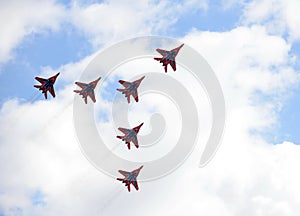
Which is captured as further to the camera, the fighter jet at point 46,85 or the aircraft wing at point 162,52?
the fighter jet at point 46,85

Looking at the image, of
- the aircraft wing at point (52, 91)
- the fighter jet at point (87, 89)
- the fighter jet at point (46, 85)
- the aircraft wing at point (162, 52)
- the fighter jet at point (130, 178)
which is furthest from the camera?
the aircraft wing at point (52, 91)

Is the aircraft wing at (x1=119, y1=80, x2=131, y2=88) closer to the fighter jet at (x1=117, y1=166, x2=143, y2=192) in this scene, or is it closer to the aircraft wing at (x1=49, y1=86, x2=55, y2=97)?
the aircraft wing at (x1=49, y1=86, x2=55, y2=97)

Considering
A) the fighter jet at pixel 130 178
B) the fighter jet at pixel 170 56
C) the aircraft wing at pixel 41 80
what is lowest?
the fighter jet at pixel 130 178

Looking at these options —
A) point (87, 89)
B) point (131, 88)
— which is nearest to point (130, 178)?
point (131, 88)

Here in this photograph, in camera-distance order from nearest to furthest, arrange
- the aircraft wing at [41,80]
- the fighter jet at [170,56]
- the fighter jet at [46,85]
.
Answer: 1. the fighter jet at [170,56]
2. the aircraft wing at [41,80]
3. the fighter jet at [46,85]

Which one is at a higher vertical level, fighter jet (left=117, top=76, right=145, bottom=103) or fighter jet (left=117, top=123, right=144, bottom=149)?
fighter jet (left=117, top=76, right=145, bottom=103)

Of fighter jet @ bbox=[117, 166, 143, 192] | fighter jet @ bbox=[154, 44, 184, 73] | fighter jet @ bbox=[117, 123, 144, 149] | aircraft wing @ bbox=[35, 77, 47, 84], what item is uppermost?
fighter jet @ bbox=[154, 44, 184, 73]

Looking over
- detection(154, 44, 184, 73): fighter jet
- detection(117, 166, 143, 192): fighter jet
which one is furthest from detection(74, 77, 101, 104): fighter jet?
detection(117, 166, 143, 192): fighter jet

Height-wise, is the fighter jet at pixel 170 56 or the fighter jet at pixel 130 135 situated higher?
the fighter jet at pixel 170 56

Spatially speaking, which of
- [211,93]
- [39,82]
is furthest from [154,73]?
[39,82]

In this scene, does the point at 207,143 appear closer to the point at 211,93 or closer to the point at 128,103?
the point at 211,93

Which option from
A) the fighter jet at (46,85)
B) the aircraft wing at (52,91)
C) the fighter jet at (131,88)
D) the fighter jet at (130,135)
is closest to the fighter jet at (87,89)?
the aircraft wing at (52,91)

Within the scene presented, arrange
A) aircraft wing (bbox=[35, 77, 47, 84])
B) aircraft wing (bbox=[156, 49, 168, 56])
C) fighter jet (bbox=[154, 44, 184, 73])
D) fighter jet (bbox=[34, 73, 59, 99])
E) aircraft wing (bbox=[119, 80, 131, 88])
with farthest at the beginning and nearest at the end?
fighter jet (bbox=[34, 73, 59, 99]), aircraft wing (bbox=[35, 77, 47, 84]), aircraft wing (bbox=[119, 80, 131, 88]), aircraft wing (bbox=[156, 49, 168, 56]), fighter jet (bbox=[154, 44, 184, 73])

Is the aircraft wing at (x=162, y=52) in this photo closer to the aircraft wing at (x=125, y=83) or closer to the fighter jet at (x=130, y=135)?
the aircraft wing at (x=125, y=83)
